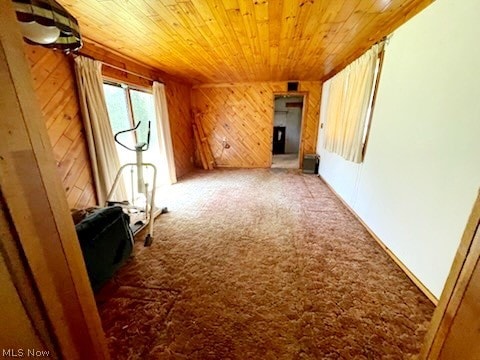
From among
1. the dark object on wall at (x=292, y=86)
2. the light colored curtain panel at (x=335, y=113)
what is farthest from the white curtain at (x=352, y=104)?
the dark object on wall at (x=292, y=86)

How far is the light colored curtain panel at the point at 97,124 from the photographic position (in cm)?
242

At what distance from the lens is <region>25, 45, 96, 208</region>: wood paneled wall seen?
205cm

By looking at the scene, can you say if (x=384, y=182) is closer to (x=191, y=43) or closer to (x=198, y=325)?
(x=198, y=325)

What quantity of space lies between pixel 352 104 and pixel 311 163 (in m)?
2.30

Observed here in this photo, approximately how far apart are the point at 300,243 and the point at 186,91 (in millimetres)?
4893

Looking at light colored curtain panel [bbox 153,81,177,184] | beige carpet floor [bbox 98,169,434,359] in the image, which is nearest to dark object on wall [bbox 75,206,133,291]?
beige carpet floor [bbox 98,169,434,359]

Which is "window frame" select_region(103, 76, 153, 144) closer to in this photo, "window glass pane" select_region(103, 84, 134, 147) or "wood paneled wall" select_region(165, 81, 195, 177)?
"window glass pane" select_region(103, 84, 134, 147)

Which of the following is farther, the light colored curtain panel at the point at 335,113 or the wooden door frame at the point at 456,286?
the light colored curtain panel at the point at 335,113

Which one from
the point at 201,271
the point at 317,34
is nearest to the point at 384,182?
the point at 317,34

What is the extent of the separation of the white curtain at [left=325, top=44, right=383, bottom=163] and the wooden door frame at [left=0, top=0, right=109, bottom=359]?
3102 millimetres

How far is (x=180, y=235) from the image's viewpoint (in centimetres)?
252

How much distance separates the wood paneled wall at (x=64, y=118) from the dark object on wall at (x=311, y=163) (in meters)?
4.45

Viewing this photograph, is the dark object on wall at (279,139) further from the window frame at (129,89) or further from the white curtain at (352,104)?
the window frame at (129,89)

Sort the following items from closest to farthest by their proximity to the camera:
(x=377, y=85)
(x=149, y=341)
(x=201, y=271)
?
(x=149, y=341)
(x=201, y=271)
(x=377, y=85)
